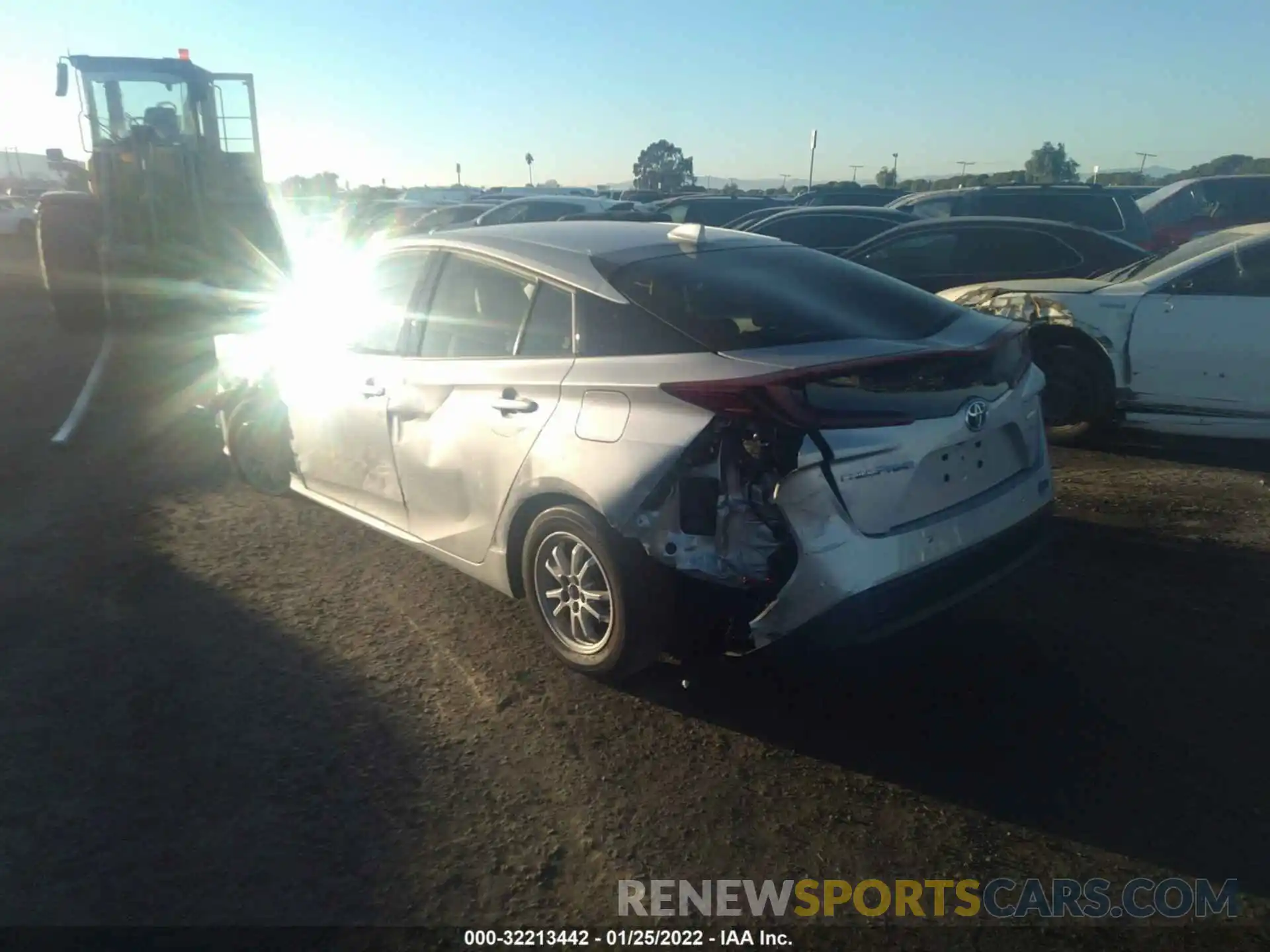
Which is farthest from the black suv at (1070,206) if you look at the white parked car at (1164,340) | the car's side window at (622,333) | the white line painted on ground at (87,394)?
the white line painted on ground at (87,394)

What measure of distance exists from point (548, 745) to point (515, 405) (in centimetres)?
128

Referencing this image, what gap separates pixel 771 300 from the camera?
373 centimetres

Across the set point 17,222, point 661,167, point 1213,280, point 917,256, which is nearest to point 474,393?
point 1213,280

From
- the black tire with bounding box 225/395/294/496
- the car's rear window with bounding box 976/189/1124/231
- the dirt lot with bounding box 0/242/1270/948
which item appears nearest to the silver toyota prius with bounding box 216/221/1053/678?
the dirt lot with bounding box 0/242/1270/948

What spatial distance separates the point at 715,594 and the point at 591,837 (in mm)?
872

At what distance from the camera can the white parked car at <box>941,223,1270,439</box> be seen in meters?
5.96

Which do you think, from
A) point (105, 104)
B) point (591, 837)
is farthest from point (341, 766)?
point (105, 104)

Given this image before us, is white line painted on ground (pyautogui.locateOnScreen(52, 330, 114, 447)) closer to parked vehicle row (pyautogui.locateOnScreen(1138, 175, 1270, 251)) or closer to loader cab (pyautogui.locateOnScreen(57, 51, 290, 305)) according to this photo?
loader cab (pyautogui.locateOnScreen(57, 51, 290, 305))

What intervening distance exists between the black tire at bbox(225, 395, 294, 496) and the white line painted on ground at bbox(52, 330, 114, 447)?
195 cm

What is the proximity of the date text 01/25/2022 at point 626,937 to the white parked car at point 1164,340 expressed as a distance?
500 cm

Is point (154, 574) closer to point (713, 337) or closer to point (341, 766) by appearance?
point (341, 766)

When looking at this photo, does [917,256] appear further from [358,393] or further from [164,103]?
[164,103]

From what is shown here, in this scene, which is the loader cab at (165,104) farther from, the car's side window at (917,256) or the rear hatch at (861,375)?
the rear hatch at (861,375)

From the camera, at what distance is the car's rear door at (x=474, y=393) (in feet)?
12.4
